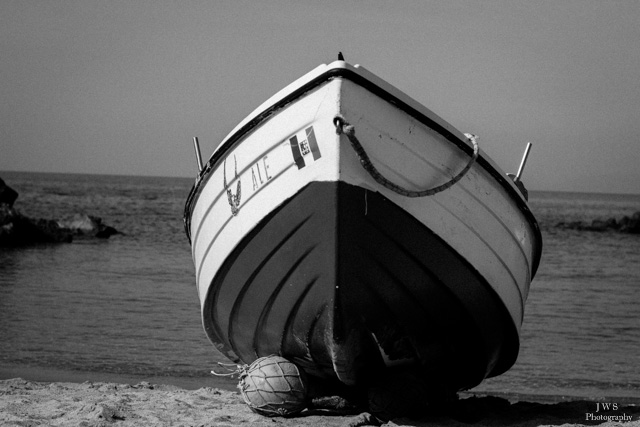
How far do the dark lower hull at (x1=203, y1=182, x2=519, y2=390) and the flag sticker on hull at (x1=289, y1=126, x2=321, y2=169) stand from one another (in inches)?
6.1

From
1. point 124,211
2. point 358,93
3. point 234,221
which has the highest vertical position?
point 358,93

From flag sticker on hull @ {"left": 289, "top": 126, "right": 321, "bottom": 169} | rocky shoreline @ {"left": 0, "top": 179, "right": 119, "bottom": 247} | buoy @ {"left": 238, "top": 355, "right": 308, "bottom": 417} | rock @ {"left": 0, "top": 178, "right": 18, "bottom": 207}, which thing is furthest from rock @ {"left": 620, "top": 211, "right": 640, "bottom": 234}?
flag sticker on hull @ {"left": 289, "top": 126, "right": 321, "bottom": 169}

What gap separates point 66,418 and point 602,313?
9.78m

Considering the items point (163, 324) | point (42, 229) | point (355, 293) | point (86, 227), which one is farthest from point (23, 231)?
point (355, 293)

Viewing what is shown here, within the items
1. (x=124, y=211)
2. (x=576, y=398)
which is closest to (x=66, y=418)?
(x=576, y=398)

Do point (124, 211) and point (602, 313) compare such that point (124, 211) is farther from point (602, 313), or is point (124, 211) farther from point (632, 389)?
point (632, 389)

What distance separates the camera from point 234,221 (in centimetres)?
516

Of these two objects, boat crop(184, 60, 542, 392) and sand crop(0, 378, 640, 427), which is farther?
sand crop(0, 378, 640, 427)

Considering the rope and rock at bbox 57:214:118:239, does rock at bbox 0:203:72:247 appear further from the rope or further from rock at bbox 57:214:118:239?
the rope

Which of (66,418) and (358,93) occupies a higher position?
(358,93)

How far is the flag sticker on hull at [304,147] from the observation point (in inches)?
180

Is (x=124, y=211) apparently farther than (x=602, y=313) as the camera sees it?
Yes

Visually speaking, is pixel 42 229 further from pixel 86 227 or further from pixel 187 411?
pixel 187 411

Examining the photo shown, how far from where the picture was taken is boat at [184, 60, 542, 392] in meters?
4.57
